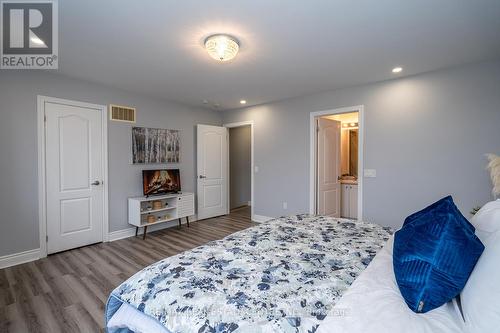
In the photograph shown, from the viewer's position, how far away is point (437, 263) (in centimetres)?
93

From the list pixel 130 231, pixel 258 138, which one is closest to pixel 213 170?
pixel 258 138

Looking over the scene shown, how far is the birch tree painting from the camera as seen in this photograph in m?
4.06

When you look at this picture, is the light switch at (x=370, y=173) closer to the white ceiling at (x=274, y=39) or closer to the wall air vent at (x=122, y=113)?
Result: the white ceiling at (x=274, y=39)

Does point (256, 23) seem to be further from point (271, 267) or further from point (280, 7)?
point (271, 267)

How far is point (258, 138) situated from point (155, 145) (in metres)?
2.03

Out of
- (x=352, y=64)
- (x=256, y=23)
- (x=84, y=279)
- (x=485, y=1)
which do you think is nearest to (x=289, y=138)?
(x=352, y=64)

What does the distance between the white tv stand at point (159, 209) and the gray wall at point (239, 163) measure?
2.13 meters

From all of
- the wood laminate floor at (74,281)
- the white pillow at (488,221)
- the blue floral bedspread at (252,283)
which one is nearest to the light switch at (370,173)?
the blue floral bedspread at (252,283)

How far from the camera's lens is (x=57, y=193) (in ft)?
10.7

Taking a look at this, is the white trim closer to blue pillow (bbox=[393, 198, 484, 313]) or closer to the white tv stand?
the white tv stand

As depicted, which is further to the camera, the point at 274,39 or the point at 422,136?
the point at 422,136

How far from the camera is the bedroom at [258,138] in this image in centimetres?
132

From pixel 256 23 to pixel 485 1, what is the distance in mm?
1710

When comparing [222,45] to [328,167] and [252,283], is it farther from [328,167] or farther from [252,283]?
[328,167]
